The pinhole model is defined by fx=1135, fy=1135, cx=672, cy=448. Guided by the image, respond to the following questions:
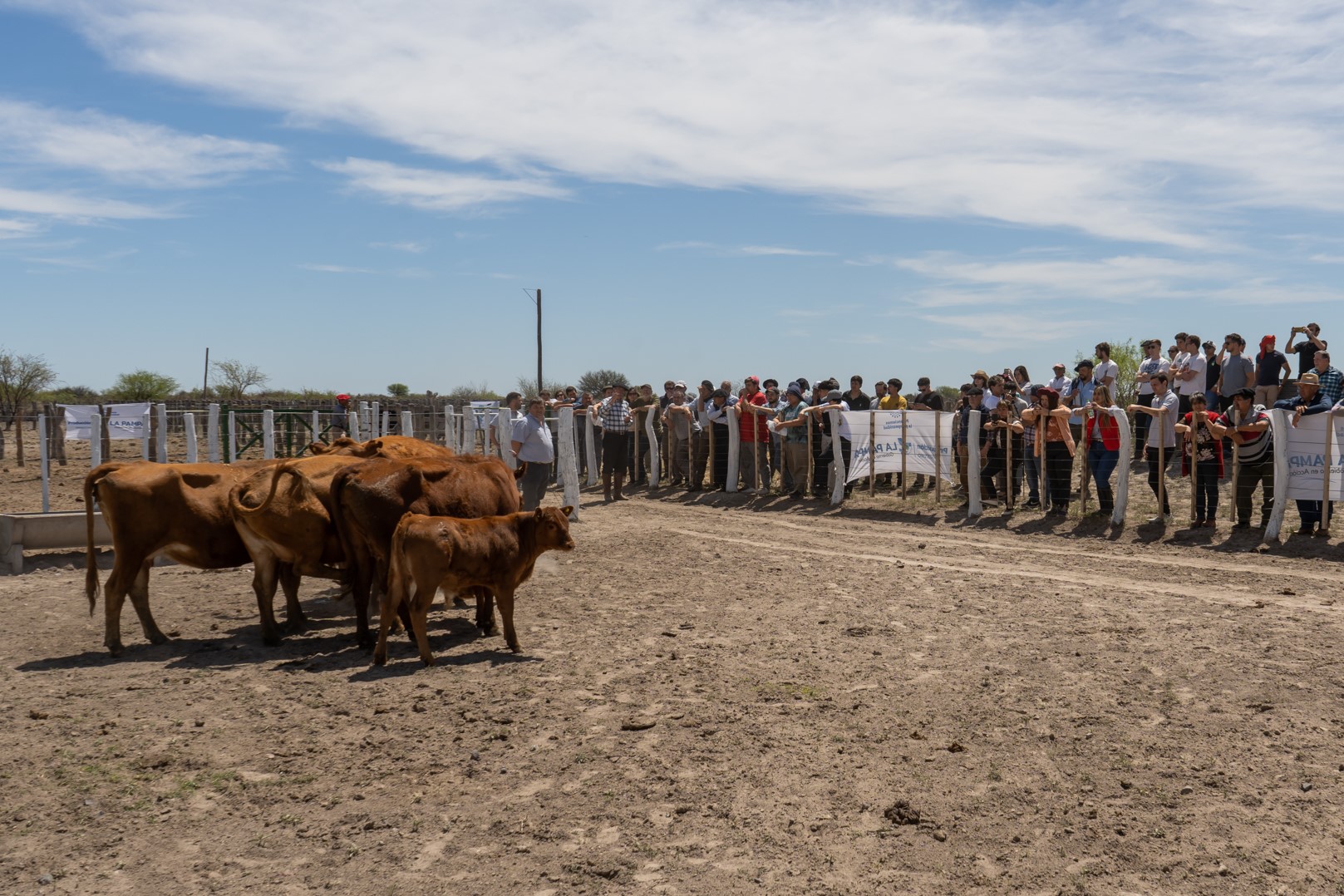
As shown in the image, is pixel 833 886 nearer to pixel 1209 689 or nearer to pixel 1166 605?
pixel 1209 689

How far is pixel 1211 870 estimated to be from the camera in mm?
4508

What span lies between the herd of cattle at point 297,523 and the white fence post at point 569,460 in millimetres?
6915

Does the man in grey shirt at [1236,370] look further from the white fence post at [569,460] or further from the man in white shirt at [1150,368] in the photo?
the white fence post at [569,460]

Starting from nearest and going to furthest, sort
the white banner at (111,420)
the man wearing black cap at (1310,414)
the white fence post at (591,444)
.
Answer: the man wearing black cap at (1310,414)
the white fence post at (591,444)
the white banner at (111,420)

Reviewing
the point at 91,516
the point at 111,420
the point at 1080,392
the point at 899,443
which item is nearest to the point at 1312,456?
the point at 1080,392

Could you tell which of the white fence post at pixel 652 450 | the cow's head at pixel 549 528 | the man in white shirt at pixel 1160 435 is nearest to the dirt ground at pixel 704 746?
the cow's head at pixel 549 528

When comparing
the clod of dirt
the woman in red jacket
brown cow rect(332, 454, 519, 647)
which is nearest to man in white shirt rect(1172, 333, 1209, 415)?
the woman in red jacket

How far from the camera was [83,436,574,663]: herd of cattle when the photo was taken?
7.87m

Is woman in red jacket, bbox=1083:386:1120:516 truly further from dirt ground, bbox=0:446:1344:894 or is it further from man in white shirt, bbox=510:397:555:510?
man in white shirt, bbox=510:397:555:510

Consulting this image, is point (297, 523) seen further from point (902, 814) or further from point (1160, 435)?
point (1160, 435)

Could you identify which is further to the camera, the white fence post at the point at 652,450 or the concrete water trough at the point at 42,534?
the white fence post at the point at 652,450

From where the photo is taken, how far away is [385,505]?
8180 millimetres

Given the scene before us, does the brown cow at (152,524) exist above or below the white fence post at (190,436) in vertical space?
below

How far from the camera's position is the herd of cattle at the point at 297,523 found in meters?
7.87
